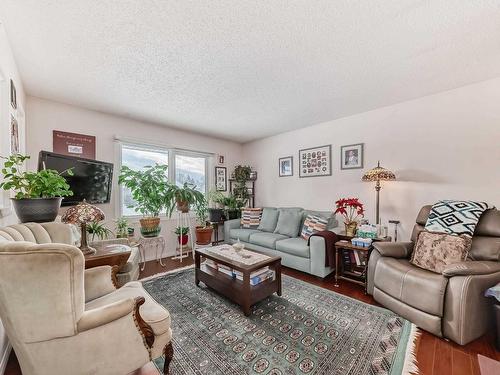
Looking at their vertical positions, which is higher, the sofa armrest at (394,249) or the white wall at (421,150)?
the white wall at (421,150)

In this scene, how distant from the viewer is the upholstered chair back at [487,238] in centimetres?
198

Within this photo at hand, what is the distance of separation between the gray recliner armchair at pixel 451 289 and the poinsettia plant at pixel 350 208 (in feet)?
2.87

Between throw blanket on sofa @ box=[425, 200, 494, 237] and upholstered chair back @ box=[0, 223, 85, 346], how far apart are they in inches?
121

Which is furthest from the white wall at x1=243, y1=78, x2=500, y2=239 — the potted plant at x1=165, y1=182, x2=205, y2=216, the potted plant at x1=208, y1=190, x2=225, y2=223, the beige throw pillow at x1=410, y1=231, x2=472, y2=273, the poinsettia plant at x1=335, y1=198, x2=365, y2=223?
the potted plant at x1=165, y1=182, x2=205, y2=216

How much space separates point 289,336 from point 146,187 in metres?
2.86

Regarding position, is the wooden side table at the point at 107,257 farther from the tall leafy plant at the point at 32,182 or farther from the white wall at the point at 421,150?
the white wall at the point at 421,150

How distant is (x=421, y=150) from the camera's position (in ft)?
9.47

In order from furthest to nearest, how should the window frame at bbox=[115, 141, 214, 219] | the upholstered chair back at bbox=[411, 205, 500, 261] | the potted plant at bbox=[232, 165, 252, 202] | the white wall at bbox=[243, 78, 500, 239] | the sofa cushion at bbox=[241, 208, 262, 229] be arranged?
the potted plant at bbox=[232, 165, 252, 202] → the sofa cushion at bbox=[241, 208, 262, 229] → the window frame at bbox=[115, 141, 214, 219] → the white wall at bbox=[243, 78, 500, 239] → the upholstered chair back at bbox=[411, 205, 500, 261]

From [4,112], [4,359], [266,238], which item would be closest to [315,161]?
[266,238]

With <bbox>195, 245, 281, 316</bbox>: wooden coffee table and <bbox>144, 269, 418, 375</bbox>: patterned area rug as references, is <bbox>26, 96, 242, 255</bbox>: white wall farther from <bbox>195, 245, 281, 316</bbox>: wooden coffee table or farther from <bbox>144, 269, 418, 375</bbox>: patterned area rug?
<bbox>144, 269, 418, 375</bbox>: patterned area rug

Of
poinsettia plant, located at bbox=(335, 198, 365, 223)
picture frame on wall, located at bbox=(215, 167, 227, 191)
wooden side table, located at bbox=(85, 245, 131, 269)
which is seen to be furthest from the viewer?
picture frame on wall, located at bbox=(215, 167, 227, 191)

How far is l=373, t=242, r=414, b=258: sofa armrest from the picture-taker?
2.30 metres

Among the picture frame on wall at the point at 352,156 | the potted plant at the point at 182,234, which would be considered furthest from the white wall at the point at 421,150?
the potted plant at the point at 182,234

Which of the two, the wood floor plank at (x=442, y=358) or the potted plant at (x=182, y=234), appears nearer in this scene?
the wood floor plank at (x=442, y=358)
